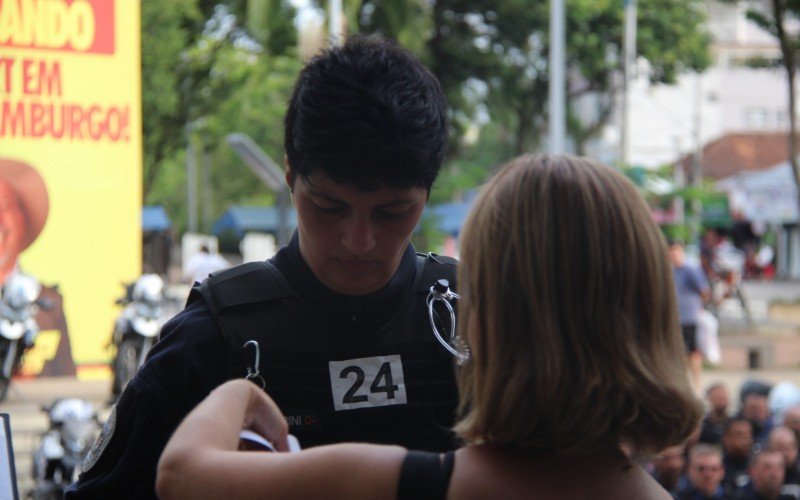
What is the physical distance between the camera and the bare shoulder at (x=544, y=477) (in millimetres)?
1724

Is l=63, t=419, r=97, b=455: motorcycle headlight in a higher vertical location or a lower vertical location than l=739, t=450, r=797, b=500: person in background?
higher

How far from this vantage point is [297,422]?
7.53ft

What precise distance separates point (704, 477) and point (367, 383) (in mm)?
5597

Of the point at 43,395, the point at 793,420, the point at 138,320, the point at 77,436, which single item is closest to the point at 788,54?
the point at 138,320

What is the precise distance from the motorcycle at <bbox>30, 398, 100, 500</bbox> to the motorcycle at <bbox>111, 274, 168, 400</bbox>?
4990 mm

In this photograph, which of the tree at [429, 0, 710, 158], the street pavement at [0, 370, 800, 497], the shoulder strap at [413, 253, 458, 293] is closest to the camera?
the shoulder strap at [413, 253, 458, 293]

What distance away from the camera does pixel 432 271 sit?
2516 mm

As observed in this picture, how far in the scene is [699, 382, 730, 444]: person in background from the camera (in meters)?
8.92

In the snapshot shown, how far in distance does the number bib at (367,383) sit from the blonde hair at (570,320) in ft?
1.82

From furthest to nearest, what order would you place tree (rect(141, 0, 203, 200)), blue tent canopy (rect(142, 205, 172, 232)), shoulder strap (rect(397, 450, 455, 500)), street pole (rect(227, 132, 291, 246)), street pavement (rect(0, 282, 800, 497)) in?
blue tent canopy (rect(142, 205, 172, 232))
tree (rect(141, 0, 203, 200))
street pole (rect(227, 132, 291, 246))
street pavement (rect(0, 282, 800, 497))
shoulder strap (rect(397, 450, 455, 500))

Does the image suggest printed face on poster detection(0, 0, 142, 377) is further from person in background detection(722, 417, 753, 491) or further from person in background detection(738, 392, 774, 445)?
person in background detection(722, 417, 753, 491)

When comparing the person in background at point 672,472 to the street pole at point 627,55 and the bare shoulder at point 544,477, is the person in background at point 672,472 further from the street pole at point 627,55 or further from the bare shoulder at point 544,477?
the street pole at point 627,55

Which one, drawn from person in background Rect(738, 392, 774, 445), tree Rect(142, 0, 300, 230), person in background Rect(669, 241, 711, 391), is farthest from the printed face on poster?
tree Rect(142, 0, 300, 230)

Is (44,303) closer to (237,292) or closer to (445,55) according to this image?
(237,292)
